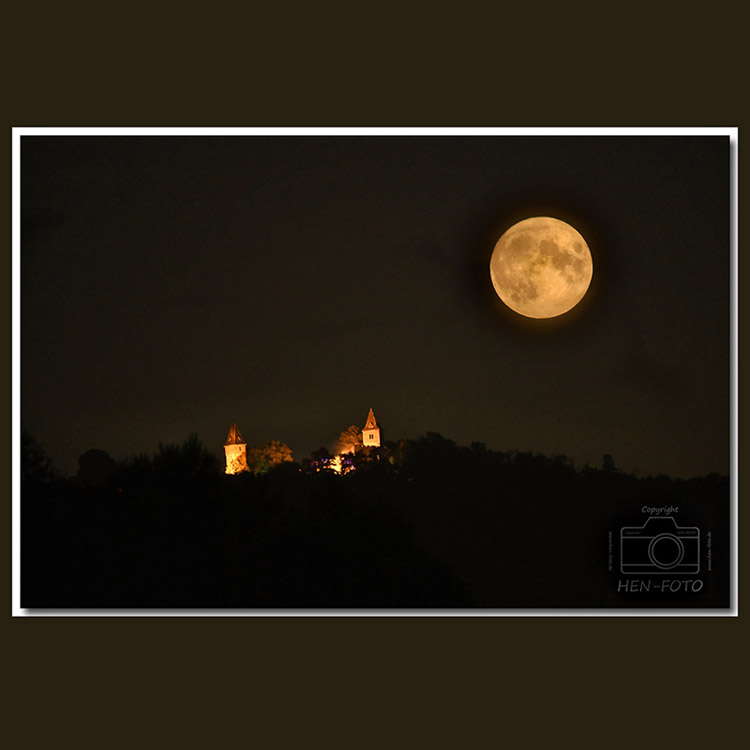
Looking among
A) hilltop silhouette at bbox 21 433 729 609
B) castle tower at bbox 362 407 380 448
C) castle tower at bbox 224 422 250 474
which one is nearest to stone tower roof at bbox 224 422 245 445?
castle tower at bbox 224 422 250 474

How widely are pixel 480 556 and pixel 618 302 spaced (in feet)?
7.60

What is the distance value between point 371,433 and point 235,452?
1.13m

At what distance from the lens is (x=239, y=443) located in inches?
316

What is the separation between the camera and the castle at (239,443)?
7910 millimetres

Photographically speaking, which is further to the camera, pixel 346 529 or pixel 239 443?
pixel 239 443

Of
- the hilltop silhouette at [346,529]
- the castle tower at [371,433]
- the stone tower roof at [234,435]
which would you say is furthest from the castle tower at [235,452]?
the castle tower at [371,433]

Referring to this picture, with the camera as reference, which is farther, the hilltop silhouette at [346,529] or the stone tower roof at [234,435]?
the stone tower roof at [234,435]

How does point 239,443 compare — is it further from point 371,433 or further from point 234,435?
point 371,433

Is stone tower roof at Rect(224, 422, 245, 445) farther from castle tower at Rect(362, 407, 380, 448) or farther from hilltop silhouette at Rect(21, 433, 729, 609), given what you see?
castle tower at Rect(362, 407, 380, 448)

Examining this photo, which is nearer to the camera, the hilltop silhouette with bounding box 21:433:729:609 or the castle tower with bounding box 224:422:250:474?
the hilltop silhouette with bounding box 21:433:729:609

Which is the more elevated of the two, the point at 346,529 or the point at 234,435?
the point at 234,435

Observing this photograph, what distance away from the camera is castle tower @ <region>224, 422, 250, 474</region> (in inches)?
311

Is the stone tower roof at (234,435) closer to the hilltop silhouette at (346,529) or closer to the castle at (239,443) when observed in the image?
the castle at (239,443)

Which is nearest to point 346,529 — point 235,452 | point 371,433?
point 371,433
